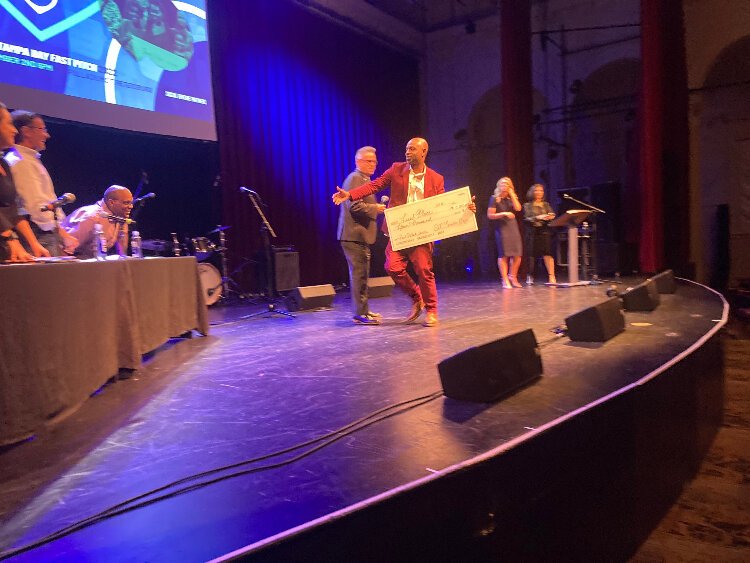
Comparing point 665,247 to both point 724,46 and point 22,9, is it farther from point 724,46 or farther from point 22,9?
point 22,9

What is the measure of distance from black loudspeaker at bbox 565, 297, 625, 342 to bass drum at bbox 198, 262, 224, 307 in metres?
5.53

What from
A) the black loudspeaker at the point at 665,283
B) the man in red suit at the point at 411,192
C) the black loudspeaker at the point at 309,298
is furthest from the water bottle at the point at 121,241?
the black loudspeaker at the point at 665,283

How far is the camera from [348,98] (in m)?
11.5

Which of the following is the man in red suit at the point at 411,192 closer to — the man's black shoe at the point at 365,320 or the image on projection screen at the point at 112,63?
the man's black shoe at the point at 365,320

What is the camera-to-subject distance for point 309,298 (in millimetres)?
6562

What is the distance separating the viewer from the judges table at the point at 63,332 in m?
1.95

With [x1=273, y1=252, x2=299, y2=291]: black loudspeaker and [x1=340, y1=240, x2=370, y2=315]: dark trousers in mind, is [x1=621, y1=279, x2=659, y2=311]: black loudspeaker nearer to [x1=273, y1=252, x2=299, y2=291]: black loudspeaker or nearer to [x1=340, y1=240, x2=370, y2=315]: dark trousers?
[x1=340, y1=240, x2=370, y2=315]: dark trousers

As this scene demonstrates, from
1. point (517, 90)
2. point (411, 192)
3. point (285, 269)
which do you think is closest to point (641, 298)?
point (411, 192)

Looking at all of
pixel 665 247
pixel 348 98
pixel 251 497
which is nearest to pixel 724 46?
pixel 665 247

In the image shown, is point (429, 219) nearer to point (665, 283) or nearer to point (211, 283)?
point (665, 283)

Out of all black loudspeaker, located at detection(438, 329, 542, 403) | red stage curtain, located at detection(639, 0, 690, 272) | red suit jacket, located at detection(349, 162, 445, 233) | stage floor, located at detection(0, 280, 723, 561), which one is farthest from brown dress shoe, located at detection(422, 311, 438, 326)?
red stage curtain, located at detection(639, 0, 690, 272)

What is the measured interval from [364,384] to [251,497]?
126 centimetres

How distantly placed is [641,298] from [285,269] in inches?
206

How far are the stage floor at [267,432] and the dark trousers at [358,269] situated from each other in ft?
2.73
